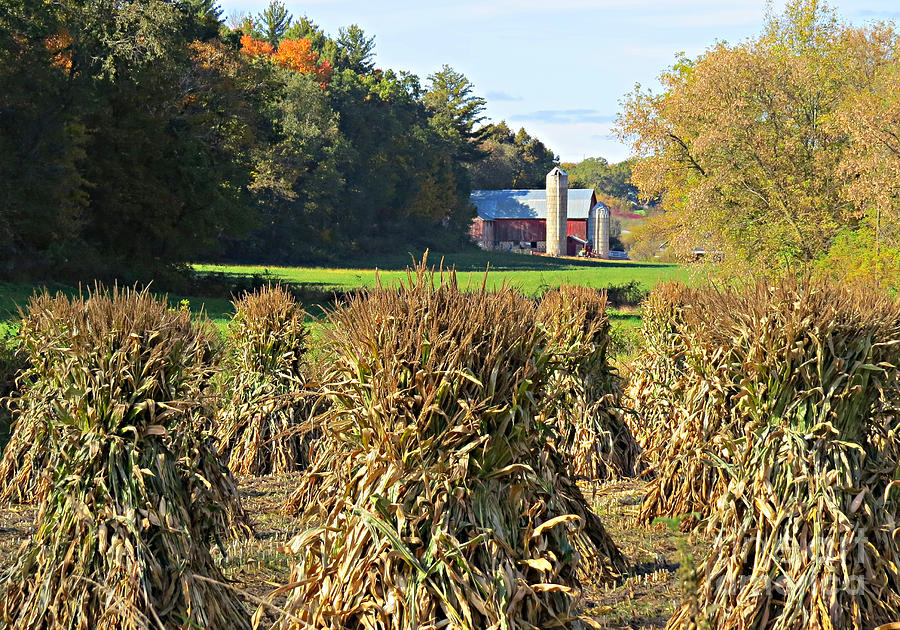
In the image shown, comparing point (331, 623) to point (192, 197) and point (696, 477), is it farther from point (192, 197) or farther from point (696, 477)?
point (192, 197)

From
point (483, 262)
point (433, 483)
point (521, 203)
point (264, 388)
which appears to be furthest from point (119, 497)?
point (521, 203)

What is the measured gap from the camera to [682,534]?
8727 mm

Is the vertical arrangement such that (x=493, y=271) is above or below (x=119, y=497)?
above

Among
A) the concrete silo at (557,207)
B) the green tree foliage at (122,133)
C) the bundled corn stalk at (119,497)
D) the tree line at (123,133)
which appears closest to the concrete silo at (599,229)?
the concrete silo at (557,207)

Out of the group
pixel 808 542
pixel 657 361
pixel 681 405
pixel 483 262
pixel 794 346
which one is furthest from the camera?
pixel 483 262

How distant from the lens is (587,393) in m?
11.2

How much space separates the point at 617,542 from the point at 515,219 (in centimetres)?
10153

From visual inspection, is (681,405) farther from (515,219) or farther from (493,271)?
(515,219)

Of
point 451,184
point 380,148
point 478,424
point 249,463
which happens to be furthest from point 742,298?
point 451,184

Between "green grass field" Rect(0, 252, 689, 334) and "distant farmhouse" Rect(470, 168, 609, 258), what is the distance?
8.48 m

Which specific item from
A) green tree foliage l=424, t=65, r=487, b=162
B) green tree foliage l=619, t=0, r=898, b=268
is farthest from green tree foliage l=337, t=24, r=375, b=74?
green tree foliage l=619, t=0, r=898, b=268

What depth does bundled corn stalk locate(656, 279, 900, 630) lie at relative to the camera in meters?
5.27

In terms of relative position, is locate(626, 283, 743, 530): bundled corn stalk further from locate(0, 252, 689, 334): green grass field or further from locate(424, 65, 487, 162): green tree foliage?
locate(424, 65, 487, 162): green tree foliage

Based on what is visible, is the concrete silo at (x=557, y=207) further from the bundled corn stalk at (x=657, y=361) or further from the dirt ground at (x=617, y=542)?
the dirt ground at (x=617, y=542)
